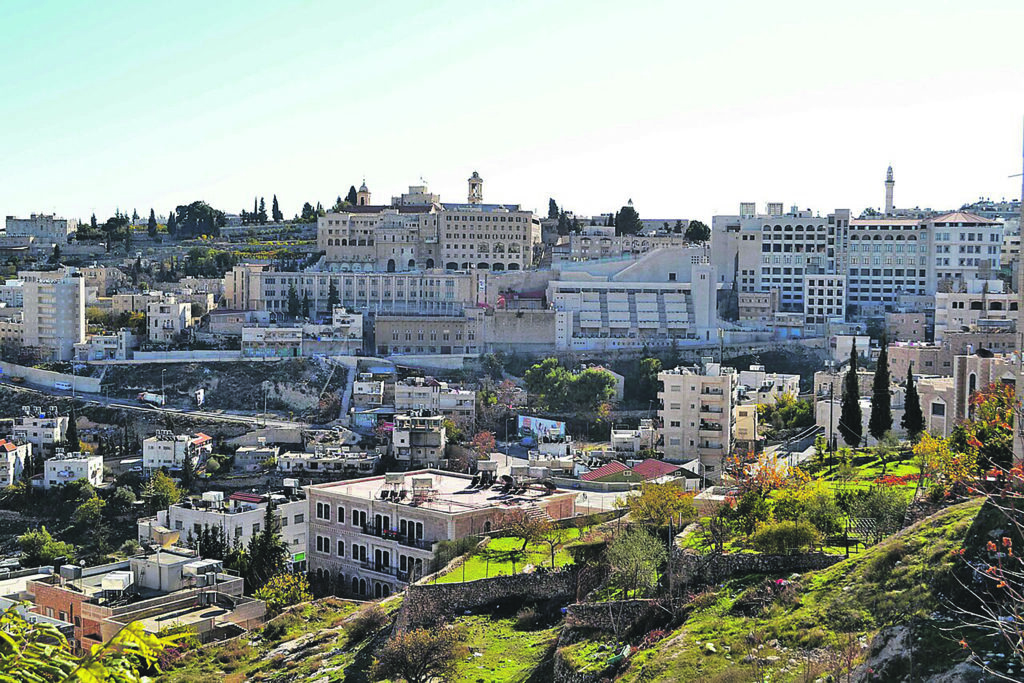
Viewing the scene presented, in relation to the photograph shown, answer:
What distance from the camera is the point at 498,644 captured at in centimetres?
1459

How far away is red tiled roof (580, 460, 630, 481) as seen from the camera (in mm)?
25255

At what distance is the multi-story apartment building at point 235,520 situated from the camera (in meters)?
24.2

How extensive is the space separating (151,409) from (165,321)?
21.4ft

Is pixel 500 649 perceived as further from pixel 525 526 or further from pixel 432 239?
pixel 432 239

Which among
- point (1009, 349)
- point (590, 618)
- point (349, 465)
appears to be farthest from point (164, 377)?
point (590, 618)

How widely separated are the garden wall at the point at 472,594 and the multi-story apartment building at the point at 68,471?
68.0ft

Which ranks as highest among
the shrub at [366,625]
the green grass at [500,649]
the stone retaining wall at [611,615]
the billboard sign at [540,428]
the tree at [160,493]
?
the stone retaining wall at [611,615]

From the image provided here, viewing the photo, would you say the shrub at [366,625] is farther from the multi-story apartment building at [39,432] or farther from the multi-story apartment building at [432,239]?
the multi-story apartment building at [432,239]

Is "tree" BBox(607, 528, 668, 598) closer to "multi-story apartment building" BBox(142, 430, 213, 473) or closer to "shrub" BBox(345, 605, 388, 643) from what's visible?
"shrub" BBox(345, 605, 388, 643)

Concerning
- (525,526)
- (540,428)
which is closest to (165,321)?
(540,428)

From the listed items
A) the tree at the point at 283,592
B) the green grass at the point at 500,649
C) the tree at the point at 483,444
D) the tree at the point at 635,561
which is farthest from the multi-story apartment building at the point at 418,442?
the tree at the point at 635,561

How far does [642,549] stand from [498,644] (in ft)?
6.43

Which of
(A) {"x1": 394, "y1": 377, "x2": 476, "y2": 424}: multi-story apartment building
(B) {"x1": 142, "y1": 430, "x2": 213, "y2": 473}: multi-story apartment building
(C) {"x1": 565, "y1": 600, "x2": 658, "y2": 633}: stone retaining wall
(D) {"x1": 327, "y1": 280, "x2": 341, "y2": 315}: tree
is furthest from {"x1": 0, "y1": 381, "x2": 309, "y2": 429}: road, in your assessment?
(C) {"x1": 565, "y1": 600, "x2": 658, "y2": 633}: stone retaining wall

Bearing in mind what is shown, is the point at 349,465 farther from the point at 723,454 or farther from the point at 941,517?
the point at 941,517
